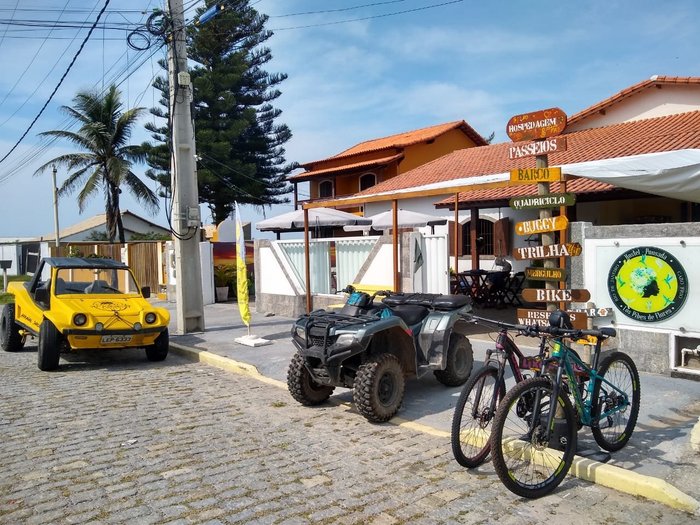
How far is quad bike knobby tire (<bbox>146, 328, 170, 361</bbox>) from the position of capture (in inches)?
362

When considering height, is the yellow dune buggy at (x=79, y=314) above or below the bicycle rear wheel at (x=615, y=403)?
above

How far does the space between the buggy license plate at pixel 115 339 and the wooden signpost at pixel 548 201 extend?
6078 millimetres

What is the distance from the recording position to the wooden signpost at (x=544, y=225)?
492cm

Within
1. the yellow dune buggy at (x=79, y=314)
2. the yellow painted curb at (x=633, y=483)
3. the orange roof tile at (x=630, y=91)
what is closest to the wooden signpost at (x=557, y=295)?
the yellow painted curb at (x=633, y=483)

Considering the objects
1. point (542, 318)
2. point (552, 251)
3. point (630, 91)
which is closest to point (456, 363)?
point (542, 318)

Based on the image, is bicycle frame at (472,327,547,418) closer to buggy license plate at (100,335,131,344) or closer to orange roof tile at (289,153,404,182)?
buggy license plate at (100,335,131,344)

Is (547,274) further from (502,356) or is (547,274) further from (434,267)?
(434,267)

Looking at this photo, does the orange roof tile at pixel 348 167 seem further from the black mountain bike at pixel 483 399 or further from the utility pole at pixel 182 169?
the black mountain bike at pixel 483 399

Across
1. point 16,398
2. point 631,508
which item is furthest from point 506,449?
point 16,398

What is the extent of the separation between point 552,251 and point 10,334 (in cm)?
950

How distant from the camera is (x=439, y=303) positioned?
6723 millimetres

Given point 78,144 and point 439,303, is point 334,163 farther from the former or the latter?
point 439,303

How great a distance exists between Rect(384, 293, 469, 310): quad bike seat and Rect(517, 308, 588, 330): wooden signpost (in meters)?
1.39

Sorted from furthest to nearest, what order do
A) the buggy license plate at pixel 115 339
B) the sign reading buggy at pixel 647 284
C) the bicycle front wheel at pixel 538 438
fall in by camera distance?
the buggy license plate at pixel 115 339 < the sign reading buggy at pixel 647 284 < the bicycle front wheel at pixel 538 438
